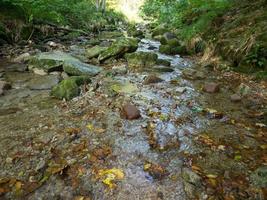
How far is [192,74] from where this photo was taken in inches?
Result: 257

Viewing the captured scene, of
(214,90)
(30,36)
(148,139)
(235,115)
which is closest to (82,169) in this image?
(148,139)

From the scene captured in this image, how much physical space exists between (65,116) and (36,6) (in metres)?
6.15

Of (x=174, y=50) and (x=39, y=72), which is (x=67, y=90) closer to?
(x=39, y=72)

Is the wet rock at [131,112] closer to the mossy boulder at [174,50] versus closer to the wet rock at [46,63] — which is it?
the wet rock at [46,63]

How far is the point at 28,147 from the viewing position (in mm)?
3154

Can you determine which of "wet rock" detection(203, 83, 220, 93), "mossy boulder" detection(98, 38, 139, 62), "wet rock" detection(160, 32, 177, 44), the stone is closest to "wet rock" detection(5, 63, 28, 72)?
"mossy boulder" detection(98, 38, 139, 62)

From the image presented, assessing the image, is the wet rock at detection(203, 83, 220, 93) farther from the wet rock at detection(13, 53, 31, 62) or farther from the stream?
the wet rock at detection(13, 53, 31, 62)

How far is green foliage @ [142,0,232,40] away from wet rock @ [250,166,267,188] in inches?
274

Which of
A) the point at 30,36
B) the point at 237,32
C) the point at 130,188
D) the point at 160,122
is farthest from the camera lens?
the point at 30,36

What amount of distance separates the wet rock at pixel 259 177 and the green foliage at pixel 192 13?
696 centimetres

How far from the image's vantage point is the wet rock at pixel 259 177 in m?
2.65

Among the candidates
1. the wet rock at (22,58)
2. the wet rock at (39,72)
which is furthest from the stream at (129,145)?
the wet rock at (22,58)

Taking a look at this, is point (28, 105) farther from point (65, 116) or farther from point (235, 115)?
point (235, 115)

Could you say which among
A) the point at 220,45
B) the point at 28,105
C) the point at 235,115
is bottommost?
the point at 28,105
